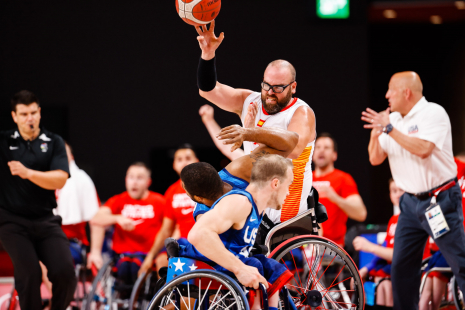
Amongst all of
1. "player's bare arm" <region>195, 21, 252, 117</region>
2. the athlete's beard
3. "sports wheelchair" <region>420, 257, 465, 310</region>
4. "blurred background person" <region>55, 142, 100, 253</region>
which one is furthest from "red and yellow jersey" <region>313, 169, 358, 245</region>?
"blurred background person" <region>55, 142, 100, 253</region>

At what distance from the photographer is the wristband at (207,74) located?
322 cm

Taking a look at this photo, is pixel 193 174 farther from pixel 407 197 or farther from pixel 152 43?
pixel 152 43

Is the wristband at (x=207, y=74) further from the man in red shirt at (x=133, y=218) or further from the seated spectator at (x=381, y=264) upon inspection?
the man in red shirt at (x=133, y=218)

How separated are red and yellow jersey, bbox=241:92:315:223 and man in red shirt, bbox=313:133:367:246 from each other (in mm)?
1638

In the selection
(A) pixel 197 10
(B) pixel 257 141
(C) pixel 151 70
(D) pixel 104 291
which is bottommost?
(D) pixel 104 291

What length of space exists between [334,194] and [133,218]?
1.98m

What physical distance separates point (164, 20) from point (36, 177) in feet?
13.1

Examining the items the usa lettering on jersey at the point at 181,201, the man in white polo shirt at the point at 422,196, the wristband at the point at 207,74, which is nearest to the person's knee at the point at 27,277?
the usa lettering on jersey at the point at 181,201

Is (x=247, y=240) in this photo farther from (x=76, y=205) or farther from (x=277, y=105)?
(x=76, y=205)

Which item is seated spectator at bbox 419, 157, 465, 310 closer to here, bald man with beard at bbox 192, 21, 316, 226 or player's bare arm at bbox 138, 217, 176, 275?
bald man with beard at bbox 192, 21, 316, 226

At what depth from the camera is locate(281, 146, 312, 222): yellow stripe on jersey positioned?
10.8ft

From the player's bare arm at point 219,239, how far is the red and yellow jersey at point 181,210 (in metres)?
2.67

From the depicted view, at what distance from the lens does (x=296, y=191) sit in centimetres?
332

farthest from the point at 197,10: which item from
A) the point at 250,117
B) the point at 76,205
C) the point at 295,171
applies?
the point at 76,205
